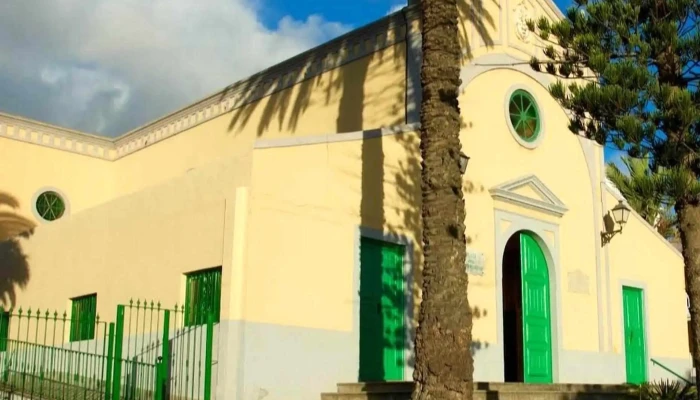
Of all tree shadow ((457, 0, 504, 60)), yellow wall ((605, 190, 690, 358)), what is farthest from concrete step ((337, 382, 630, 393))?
tree shadow ((457, 0, 504, 60))

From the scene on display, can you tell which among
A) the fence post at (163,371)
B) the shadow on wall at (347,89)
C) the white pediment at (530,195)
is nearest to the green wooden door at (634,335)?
the white pediment at (530,195)

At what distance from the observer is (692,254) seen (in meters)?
10.1

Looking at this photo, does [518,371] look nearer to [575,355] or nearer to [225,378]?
[575,355]

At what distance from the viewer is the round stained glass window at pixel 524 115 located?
51.4 ft

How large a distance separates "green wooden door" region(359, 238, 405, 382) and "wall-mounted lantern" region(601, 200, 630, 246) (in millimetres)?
5834

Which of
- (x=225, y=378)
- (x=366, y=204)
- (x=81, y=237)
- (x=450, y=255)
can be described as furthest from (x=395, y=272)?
(x=81, y=237)

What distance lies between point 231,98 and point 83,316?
621cm

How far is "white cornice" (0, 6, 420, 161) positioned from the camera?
1490 cm

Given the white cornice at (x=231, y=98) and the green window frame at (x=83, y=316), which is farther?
the white cornice at (x=231, y=98)

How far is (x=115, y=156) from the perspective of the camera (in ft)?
71.7

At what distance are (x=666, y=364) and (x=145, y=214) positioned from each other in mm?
11652

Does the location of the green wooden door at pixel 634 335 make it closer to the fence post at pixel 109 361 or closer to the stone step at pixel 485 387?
the stone step at pixel 485 387

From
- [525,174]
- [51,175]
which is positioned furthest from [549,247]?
[51,175]

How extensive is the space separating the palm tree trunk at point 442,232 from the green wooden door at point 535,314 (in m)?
6.90
